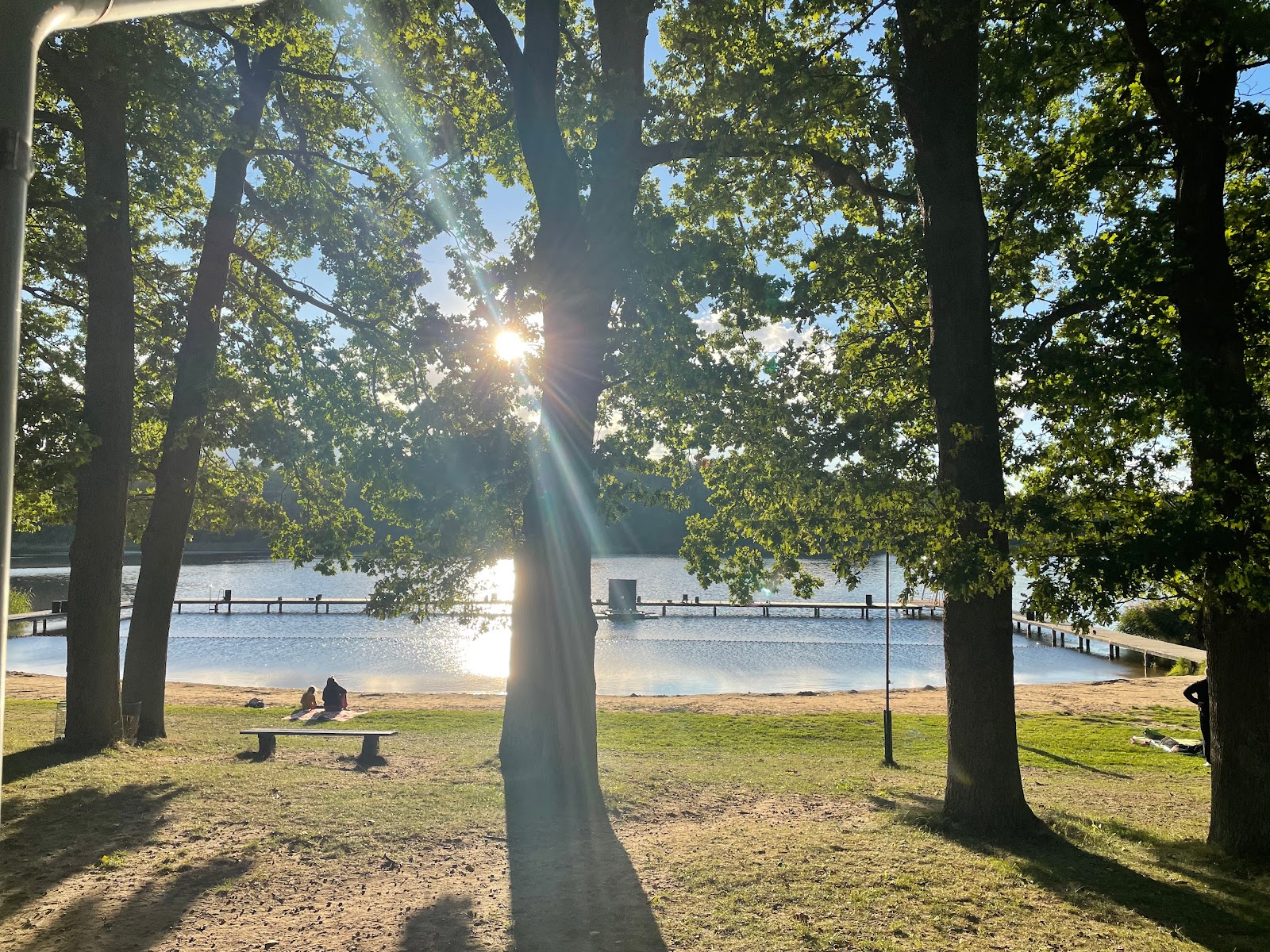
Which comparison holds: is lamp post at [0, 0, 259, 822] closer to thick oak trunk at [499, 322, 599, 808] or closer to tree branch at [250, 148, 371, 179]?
thick oak trunk at [499, 322, 599, 808]

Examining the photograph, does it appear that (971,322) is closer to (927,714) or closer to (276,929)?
(276,929)

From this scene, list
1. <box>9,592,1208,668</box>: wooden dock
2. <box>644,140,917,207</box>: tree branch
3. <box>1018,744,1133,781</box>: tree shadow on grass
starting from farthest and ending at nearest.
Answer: <box>9,592,1208,668</box>: wooden dock, <box>1018,744,1133,781</box>: tree shadow on grass, <box>644,140,917,207</box>: tree branch

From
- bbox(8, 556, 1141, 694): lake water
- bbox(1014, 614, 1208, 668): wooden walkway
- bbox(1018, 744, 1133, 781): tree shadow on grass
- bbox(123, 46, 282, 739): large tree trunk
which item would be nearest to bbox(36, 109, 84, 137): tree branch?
bbox(123, 46, 282, 739): large tree trunk

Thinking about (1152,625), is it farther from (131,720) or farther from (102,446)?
(102,446)

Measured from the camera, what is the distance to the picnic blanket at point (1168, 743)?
1662 centimetres

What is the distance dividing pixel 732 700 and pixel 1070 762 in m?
10.6

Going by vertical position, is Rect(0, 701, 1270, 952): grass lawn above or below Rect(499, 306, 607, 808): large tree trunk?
below

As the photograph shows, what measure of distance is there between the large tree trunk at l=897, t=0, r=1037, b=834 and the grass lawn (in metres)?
0.81

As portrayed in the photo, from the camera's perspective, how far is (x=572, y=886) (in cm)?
733

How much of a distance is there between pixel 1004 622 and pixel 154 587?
1217 centimetres

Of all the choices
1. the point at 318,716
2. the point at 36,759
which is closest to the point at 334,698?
the point at 318,716

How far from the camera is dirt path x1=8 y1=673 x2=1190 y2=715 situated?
22984 millimetres

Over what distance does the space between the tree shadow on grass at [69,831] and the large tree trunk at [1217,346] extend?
31.9 feet

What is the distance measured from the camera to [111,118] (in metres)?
12.5
